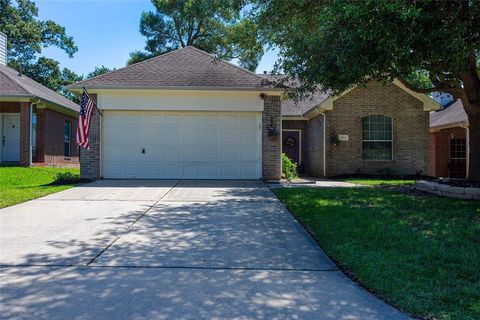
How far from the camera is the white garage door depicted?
14.0m

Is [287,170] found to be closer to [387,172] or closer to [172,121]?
[387,172]

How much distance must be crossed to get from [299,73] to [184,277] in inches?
323

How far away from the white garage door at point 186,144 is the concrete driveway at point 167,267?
19.2 ft

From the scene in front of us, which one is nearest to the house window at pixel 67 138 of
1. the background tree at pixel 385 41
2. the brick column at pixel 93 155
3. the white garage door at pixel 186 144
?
the brick column at pixel 93 155

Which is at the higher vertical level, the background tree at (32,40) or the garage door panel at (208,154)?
the background tree at (32,40)

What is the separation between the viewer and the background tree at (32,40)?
35.5 meters

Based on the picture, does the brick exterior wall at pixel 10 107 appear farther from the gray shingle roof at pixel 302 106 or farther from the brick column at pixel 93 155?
the gray shingle roof at pixel 302 106

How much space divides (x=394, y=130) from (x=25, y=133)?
15.4 meters

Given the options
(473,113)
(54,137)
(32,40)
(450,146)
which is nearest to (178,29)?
(32,40)

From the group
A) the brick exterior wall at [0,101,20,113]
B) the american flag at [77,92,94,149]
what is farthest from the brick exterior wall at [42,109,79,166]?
the american flag at [77,92,94,149]

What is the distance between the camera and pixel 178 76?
14.3 metres

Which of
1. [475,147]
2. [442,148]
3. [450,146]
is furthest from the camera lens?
[442,148]

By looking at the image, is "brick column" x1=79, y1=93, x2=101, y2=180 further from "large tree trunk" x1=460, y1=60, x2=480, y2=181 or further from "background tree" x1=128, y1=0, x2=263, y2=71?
"background tree" x1=128, y1=0, x2=263, y2=71

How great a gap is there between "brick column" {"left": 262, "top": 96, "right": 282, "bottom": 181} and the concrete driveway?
5966 millimetres
